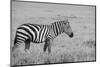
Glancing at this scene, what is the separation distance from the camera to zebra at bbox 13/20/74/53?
2449 millimetres

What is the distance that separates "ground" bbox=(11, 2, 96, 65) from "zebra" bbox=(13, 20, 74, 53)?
0.05 metres

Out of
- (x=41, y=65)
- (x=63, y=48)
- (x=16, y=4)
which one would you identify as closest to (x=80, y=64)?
(x=63, y=48)

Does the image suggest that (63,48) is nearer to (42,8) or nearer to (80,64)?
(80,64)

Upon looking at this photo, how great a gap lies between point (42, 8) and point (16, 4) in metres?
0.38

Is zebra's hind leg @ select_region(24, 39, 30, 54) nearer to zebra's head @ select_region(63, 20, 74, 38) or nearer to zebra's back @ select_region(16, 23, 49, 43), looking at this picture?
zebra's back @ select_region(16, 23, 49, 43)

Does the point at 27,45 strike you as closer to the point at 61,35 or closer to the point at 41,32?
the point at 41,32

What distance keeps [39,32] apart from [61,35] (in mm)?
342

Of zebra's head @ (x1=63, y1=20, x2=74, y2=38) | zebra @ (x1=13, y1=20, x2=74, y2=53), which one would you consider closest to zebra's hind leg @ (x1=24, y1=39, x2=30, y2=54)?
zebra @ (x1=13, y1=20, x2=74, y2=53)

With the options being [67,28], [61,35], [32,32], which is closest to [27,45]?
Answer: [32,32]

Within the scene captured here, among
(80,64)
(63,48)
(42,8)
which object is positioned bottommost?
(80,64)

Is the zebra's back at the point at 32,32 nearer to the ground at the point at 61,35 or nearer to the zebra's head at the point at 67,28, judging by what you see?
the ground at the point at 61,35

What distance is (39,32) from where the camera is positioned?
99.8 inches

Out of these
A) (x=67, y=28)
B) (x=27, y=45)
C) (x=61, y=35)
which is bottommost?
(x=27, y=45)

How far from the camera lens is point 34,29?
8.25 ft
